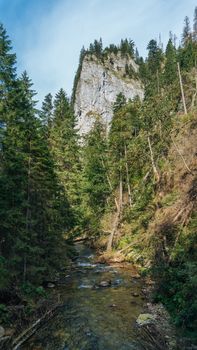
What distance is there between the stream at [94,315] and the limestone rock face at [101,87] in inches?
2483

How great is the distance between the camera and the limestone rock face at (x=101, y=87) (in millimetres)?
80250

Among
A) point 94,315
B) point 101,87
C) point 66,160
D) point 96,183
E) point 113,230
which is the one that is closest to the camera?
point 94,315

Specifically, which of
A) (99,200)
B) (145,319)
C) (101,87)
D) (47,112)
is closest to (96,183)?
(99,200)

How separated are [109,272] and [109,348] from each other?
1073 cm

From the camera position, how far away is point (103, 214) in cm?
3228

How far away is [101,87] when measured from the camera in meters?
84.0

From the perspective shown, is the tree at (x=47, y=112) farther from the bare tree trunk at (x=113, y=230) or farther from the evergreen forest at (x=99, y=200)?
the bare tree trunk at (x=113, y=230)

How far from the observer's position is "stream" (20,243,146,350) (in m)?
9.82

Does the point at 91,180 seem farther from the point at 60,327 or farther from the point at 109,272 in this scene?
the point at 60,327

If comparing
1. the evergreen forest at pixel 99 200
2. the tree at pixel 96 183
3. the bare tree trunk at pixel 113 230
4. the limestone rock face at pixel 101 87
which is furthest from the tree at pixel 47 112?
the limestone rock face at pixel 101 87

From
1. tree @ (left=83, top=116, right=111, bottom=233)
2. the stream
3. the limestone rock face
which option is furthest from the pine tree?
the limestone rock face

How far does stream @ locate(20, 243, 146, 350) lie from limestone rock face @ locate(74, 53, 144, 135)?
63.1m

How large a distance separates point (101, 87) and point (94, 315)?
7839 centimetres

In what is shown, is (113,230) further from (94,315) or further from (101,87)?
(101,87)
